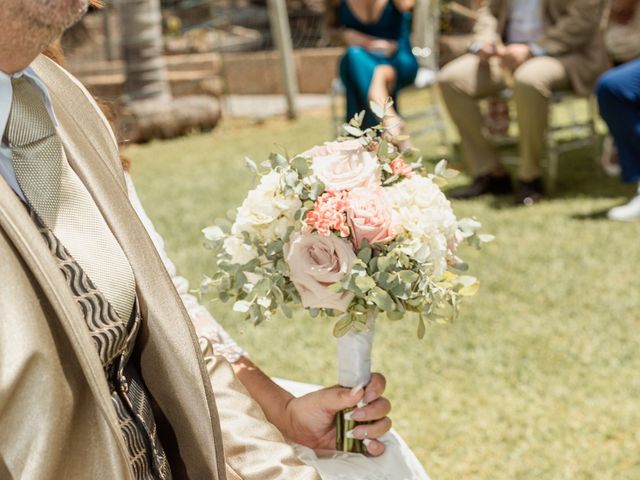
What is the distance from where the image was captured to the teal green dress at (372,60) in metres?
8.05

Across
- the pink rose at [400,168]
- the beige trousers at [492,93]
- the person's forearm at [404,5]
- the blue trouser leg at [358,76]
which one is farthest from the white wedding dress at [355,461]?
the person's forearm at [404,5]

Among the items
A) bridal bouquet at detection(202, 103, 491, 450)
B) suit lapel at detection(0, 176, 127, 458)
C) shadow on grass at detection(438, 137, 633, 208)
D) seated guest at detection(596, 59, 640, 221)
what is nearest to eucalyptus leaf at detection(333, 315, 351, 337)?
bridal bouquet at detection(202, 103, 491, 450)

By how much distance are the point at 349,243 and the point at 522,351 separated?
113 inches

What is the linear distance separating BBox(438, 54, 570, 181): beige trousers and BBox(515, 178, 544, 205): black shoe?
5cm

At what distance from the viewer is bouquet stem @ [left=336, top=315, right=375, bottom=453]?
6.42 ft

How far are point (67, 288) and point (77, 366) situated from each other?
106mm

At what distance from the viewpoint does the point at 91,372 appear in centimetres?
129

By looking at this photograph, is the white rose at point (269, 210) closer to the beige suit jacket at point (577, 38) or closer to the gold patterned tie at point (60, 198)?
the gold patterned tie at point (60, 198)

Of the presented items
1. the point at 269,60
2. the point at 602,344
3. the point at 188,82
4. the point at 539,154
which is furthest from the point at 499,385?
the point at 269,60

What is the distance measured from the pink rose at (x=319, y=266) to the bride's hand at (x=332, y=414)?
0.18 meters

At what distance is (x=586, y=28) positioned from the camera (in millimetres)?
7000

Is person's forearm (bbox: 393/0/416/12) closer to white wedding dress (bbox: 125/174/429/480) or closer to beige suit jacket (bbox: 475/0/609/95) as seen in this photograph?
beige suit jacket (bbox: 475/0/609/95)

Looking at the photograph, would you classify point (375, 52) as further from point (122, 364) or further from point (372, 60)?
point (122, 364)

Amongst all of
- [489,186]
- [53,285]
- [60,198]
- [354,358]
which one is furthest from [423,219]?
[489,186]
